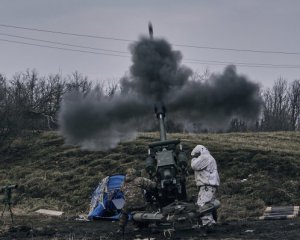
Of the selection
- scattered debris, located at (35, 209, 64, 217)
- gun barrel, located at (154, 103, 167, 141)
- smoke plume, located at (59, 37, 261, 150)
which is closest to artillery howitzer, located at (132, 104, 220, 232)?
gun barrel, located at (154, 103, 167, 141)

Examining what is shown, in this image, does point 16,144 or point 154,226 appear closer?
point 154,226

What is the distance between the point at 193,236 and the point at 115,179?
632cm

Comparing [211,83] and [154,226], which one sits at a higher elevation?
[211,83]

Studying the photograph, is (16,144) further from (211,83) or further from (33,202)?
(211,83)

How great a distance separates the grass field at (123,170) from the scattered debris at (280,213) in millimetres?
546

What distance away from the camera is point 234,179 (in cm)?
2573

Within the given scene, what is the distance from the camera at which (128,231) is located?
17.9 metres

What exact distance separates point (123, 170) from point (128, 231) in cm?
1200

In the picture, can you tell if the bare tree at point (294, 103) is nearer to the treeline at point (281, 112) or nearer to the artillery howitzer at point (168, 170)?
the treeline at point (281, 112)

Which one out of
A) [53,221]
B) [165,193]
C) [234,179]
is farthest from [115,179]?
[234,179]

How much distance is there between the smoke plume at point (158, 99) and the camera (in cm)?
2031

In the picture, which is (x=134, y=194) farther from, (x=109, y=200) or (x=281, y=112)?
(x=281, y=112)

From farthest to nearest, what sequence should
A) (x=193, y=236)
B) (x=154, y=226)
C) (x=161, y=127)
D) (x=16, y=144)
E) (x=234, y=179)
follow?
(x=16, y=144)
(x=234, y=179)
(x=161, y=127)
(x=154, y=226)
(x=193, y=236)

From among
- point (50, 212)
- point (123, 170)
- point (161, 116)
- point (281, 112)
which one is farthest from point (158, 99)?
point (281, 112)
